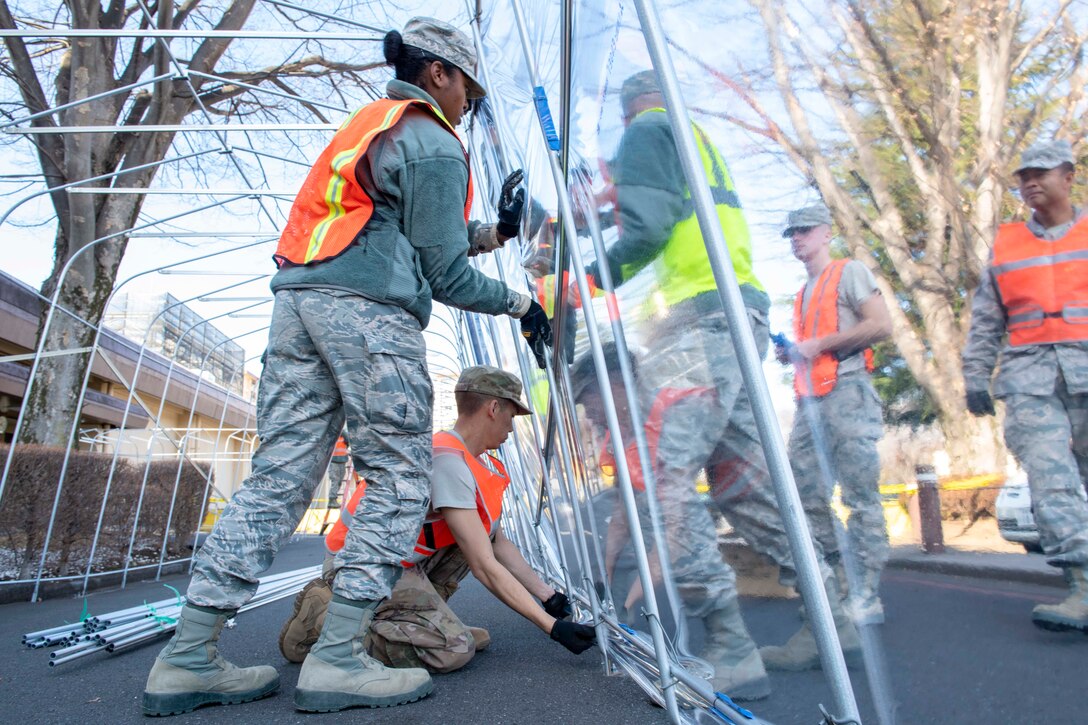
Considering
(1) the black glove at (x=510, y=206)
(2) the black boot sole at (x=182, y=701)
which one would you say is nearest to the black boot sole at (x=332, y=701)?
(2) the black boot sole at (x=182, y=701)

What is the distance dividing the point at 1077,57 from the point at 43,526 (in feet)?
18.9

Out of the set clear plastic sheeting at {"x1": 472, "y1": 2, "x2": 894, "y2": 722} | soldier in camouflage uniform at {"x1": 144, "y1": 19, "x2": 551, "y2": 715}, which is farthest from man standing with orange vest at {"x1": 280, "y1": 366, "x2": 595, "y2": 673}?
clear plastic sheeting at {"x1": 472, "y1": 2, "x2": 894, "y2": 722}

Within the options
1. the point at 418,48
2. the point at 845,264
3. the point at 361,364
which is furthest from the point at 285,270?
the point at 845,264

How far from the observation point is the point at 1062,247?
0.67 meters

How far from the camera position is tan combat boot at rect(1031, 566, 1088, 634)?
0.63 meters

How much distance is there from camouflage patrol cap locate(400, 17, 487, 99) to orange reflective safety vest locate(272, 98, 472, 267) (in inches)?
6.5

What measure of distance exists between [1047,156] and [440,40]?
1.49 meters

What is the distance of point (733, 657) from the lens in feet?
3.95

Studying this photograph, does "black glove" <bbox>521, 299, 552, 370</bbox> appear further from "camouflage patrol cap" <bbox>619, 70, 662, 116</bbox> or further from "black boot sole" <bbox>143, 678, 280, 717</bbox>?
"black boot sole" <bbox>143, 678, 280, 717</bbox>

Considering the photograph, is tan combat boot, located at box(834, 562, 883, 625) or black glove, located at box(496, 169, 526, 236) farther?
black glove, located at box(496, 169, 526, 236)

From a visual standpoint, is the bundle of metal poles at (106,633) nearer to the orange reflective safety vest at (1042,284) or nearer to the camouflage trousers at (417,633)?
the camouflage trousers at (417,633)

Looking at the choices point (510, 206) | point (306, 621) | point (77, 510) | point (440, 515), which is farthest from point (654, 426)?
point (77, 510)

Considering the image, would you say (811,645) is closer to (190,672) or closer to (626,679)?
(626,679)

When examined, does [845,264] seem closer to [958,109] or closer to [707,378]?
[958,109]
